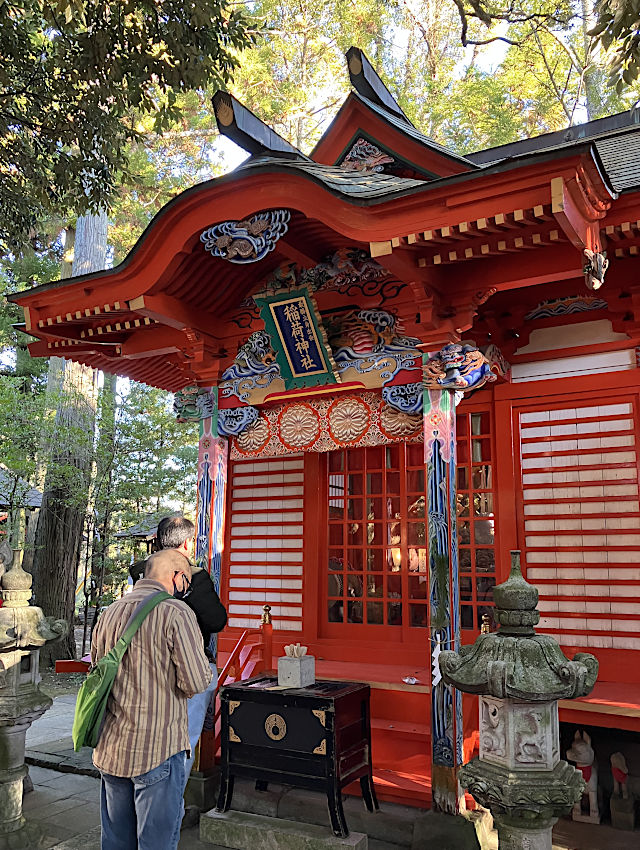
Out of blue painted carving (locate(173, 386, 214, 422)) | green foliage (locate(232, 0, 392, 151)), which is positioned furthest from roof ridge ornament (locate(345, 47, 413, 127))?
green foliage (locate(232, 0, 392, 151))

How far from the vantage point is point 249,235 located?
199 inches

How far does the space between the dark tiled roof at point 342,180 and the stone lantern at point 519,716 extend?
2.81 metres

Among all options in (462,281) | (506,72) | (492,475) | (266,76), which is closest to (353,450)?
(492,475)

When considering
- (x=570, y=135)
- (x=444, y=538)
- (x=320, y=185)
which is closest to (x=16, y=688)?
(x=444, y=538)

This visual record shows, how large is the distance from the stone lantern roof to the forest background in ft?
10.9

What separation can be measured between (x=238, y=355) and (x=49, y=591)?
9.32 m

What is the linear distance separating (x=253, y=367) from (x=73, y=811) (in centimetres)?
402

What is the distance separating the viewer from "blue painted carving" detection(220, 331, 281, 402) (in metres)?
6.03

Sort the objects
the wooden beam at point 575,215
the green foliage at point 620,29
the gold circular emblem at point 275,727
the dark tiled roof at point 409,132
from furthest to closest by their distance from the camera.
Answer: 1. the dark tiled roof at point 409,132
2. the gold circular emblem at point 275,727
3. the wooden beam at point 575,215
4. the green foliage at point 620,29

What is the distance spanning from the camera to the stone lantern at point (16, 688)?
4.77m

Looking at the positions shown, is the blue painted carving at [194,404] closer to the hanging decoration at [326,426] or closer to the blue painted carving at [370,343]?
the hanging decoration at [326,426]

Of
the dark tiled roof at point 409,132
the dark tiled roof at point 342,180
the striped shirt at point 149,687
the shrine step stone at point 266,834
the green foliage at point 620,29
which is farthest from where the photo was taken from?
the dark tiled roof at point 409,132

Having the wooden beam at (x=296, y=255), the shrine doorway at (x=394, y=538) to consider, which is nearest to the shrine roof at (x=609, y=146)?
the wooden beam at (x=296, y=255)

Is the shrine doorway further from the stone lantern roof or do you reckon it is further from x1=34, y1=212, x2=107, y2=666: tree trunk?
x1=34, y1=212, x2=107, y2=666: tree trunk
